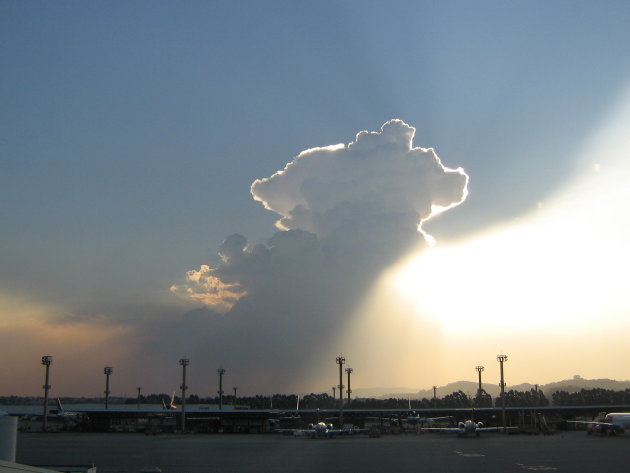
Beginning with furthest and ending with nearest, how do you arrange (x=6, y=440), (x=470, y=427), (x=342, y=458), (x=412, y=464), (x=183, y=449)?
(x=470, y=427), (x=183, y=449), (x=342, y=458), (x=412, y=464), (x=6, y=440)

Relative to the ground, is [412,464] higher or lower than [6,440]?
lower

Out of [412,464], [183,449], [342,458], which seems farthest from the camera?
[183,449]

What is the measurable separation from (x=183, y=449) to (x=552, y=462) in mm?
38777

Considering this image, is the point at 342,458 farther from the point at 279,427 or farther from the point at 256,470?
the point at 279,427

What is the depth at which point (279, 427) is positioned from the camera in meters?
134

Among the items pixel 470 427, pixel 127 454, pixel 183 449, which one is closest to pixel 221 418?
pixel 470 427

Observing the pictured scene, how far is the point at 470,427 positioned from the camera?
333ft

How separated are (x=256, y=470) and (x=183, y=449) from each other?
26.0 m

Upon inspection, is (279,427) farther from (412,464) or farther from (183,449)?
(412,464)

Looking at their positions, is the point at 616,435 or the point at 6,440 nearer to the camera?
the point at 6,440

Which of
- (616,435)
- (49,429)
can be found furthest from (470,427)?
(49,429)

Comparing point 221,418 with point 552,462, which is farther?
point 221,418

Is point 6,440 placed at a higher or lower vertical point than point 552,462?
higher

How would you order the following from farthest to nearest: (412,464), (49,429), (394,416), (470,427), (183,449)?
(394,416)
(49,429)
(470,427)
(183,449)
(412,464)
